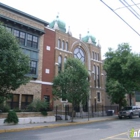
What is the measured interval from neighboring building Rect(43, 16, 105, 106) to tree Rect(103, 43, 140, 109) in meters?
4.23

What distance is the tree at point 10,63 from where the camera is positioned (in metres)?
13.7

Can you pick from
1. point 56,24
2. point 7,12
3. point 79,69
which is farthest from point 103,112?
point 7,12

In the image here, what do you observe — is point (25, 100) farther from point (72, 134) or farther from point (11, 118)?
point (72, 134)

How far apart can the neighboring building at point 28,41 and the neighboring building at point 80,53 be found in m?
1.75

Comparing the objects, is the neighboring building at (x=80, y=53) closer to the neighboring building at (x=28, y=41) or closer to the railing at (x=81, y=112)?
the railing at (x=81, y=112)

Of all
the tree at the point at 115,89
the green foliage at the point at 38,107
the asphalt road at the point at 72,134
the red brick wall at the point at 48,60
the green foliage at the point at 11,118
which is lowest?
the asphalt road at the point at 72,134

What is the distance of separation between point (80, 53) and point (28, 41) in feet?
40.3

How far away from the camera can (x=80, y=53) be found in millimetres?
35500

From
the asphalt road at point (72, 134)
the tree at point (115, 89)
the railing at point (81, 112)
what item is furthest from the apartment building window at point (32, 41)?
the asphalt road at point (72, 134)

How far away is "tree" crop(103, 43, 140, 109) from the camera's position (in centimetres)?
2933

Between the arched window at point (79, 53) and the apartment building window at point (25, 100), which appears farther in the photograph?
the arched window at point (79, 53)

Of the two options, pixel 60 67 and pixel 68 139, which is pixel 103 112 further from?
pixel 68 139

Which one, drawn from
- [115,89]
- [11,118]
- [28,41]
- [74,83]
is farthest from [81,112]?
[11,118]

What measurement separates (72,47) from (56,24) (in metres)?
4.79
